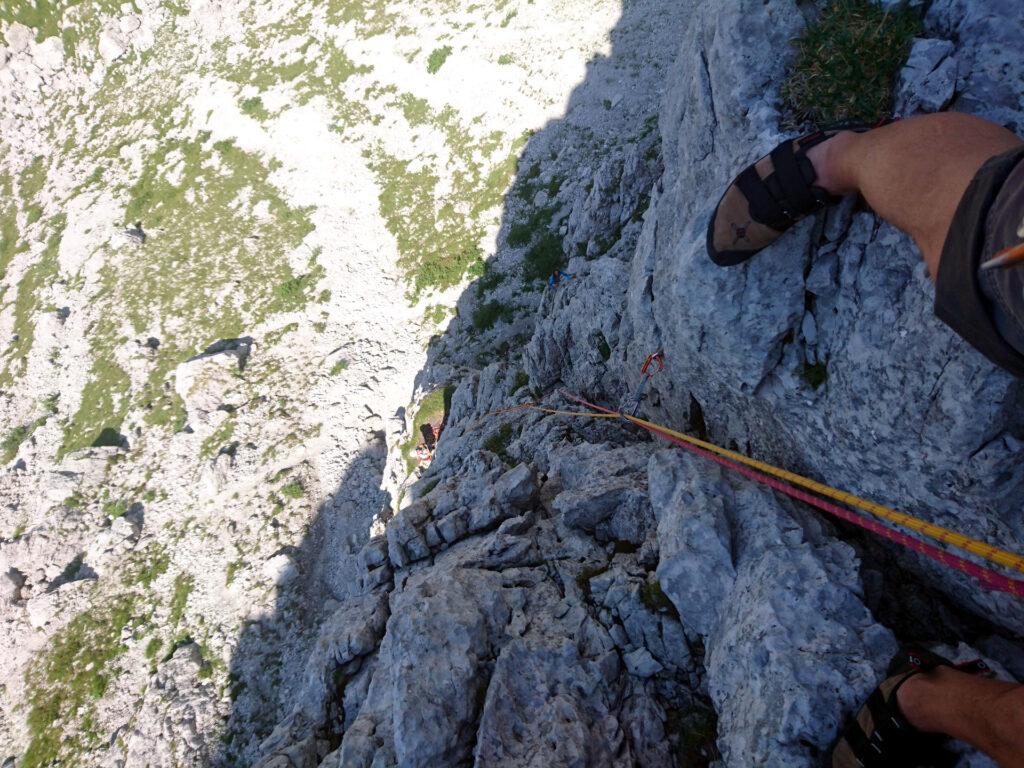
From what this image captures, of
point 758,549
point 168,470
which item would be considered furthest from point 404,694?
point 168,470

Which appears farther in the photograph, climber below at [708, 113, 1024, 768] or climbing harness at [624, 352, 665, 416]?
climbing harness at [624, 352, 665, 416]

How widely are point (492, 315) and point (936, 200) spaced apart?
2570cm

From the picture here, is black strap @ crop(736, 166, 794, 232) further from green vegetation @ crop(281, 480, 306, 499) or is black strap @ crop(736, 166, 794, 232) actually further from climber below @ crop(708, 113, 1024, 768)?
green vegetation @ crop(281, 480, 306, 499)

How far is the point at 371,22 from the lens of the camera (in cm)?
4150

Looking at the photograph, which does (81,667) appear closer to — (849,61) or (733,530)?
(733,530)

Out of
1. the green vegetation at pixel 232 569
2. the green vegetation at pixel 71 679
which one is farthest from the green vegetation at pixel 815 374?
the green vegetation at pixel 71 679

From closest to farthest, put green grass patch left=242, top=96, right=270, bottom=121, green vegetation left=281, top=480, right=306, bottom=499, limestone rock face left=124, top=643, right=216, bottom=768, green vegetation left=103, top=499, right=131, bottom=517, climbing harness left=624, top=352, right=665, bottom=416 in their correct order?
1. climbing harness left=624, top=352, right=665, bottom=416
2. limestone rock face left=124, top=643, right=216, bottom=768
3. green vegetation left=281, top=480, right=306, bottom=499
4. green vegetation left=103, top=499, right=131, bottom=517
5. green grass patch left=242, top=96, right=270, bottom=121

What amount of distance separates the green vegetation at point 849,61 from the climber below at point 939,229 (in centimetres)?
111

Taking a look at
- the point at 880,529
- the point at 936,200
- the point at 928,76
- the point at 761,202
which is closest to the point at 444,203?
the point at 761,202

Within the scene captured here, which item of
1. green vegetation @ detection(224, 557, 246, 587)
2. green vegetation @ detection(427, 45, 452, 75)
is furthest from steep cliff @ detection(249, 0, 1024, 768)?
green vegetation @ detection(427, 45, 452, 75)

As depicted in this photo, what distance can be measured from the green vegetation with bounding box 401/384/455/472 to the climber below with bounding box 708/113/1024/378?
777 inches

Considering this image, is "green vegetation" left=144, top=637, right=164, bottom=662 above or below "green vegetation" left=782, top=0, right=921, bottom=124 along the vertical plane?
below

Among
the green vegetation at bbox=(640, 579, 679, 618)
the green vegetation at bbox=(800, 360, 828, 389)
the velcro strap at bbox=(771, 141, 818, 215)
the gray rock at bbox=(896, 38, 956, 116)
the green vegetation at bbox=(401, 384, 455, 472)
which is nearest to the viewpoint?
the gray rock at bbox=(896, 38, 956, 116)

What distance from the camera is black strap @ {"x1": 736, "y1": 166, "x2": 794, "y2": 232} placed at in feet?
21.2
